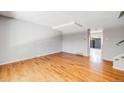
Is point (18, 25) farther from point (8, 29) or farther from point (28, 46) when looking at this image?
point (28, 46)

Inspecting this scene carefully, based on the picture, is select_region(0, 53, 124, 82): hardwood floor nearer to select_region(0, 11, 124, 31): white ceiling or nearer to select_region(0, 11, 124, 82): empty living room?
select_region(0, 11, 124, 82): empty living room

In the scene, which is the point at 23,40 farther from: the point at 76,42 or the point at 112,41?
the point at 112,41

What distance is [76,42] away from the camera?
5.96 meters

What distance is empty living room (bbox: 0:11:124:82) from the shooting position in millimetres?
2871

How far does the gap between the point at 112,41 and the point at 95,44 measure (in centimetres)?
106

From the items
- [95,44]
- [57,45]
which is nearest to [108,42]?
[95,44]

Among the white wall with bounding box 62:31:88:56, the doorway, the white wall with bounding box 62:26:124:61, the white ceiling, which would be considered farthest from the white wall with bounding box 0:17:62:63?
the doorway

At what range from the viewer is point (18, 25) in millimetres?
4258

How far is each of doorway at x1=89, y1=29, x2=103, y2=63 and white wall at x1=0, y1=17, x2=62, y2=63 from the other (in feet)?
7.40

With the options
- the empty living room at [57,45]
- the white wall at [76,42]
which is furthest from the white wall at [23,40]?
the white wall at [76,42]

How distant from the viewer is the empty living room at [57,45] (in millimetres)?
2871

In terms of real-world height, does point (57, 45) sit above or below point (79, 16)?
below

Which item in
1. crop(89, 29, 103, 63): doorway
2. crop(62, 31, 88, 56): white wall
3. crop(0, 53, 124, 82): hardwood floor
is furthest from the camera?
crop(62, 31, 88, 56): white wall

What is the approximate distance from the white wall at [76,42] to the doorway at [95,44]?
10.2 inches
